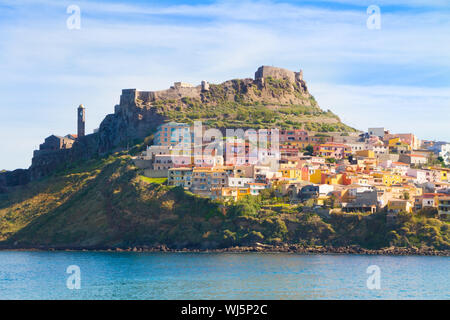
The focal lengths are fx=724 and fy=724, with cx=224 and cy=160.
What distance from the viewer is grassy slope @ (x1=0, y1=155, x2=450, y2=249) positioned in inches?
2805

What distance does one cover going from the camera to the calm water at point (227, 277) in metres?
45.8

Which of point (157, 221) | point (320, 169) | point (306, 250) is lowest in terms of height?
point (306, 250)

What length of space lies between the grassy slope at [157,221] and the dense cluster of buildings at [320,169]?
2.20m

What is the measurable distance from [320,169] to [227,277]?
37.0 meters

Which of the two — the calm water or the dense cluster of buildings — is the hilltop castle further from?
the calm water

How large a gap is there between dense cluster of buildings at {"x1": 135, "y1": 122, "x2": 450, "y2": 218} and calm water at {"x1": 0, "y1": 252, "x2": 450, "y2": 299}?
31.0ft

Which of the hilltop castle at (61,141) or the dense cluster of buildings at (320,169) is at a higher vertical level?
the hilltop castle at (61,141)

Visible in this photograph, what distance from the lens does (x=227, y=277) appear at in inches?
2068

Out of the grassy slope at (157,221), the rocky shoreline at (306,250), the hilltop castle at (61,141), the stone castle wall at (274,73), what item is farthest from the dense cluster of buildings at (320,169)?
the hilltop castle at (61,141)

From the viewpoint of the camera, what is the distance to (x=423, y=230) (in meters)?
70.0

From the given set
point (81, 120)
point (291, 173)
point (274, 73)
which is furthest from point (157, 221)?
point (274, 73)

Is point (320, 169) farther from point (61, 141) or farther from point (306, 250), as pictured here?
point (61, 141)

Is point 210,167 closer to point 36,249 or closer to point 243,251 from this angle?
point 243,251

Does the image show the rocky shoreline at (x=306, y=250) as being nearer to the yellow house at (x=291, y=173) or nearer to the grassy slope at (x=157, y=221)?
the grassy slope at (x=157, y=221)
